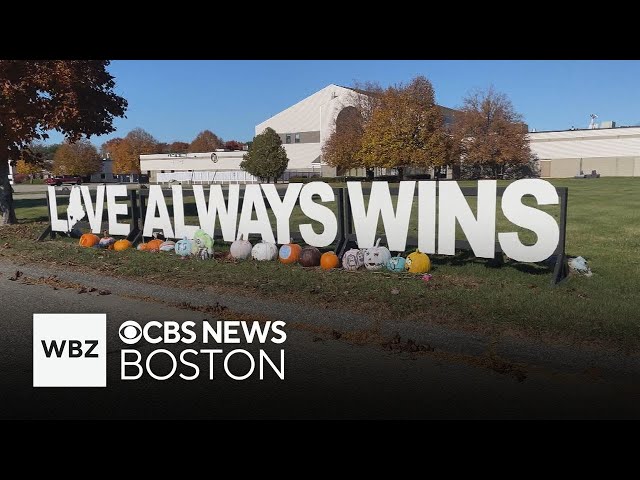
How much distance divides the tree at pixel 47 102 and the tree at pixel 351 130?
37.8 meters

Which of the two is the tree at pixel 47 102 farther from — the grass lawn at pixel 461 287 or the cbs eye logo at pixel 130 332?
the cbs eye logo at pixel 130 332

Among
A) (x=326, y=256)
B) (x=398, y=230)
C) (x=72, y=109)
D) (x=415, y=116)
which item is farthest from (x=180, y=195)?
Result: (x=415, y=116)

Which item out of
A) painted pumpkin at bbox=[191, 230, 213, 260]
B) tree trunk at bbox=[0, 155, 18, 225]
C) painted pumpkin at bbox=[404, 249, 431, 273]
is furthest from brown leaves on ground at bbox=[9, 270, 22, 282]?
tree trunk at bbox=[0, 155, 18, 225]

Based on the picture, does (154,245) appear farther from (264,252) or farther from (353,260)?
(353,260)

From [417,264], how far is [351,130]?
4935cm

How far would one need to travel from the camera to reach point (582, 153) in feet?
225

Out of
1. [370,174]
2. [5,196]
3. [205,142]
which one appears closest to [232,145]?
[205,142]

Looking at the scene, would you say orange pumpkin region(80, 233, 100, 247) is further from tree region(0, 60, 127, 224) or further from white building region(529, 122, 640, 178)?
white building region(529, 122, 640, 178)

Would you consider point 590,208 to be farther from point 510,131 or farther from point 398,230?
point 510,131

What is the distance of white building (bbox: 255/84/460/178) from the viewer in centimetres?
6131

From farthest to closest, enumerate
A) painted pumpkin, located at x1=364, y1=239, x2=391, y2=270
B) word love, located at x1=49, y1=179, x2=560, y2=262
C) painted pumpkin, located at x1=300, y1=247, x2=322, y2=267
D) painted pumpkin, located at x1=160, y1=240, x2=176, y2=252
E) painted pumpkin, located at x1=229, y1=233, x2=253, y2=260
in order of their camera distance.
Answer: painted pumpkin, located at x1=160, y1=240, x2=176, y2=252, painted pumpkin, located at x1=229, y1=233, x2=253, y2=260, painted pumpkin, located at x1=300, y1=247, x2=322, y2=267, painted pumpkin, located at x1=364, y1=239, x2=391, y2=270, word love, located at x1=49, y1=179, x2=560, y2=262

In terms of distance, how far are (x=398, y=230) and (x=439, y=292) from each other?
2064 millimetres

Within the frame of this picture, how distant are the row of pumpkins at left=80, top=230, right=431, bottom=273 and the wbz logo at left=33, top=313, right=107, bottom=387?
3.91m

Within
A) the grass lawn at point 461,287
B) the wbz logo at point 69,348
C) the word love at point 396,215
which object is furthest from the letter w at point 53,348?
the word love at point 396,215
